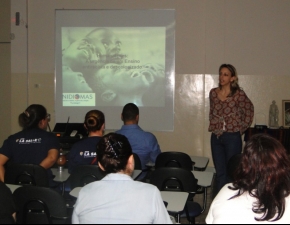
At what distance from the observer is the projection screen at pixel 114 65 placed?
297 inches

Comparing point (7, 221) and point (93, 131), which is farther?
point (93, 131)

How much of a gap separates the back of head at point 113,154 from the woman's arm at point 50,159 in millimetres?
1745

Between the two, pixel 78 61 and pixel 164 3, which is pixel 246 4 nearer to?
pixel 164 3

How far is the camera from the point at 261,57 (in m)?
7.41

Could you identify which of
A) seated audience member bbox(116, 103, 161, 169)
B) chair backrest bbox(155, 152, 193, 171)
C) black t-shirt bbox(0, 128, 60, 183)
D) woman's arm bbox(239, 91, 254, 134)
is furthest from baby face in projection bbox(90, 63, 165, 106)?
black t-shirt bbox(0, 128, 60, 183)

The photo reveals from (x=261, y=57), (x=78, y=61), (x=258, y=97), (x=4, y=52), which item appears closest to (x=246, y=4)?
(x=261, y=57)

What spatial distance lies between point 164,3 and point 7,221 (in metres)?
5.33

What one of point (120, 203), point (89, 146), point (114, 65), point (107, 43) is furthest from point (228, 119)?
point (120, 203)

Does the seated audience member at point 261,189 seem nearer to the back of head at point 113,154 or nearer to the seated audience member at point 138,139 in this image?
the back of head at point 113,154

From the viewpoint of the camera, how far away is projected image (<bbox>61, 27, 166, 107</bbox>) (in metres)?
7.57

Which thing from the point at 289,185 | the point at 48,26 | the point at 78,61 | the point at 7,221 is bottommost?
the point at 7,221

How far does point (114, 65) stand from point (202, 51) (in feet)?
4.59

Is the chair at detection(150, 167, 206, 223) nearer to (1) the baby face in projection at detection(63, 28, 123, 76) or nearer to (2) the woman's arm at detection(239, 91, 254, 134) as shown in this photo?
(2) the woman's arm at detection(239, 91, 254, 134)

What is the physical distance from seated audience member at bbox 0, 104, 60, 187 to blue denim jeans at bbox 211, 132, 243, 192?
2.19 metres
